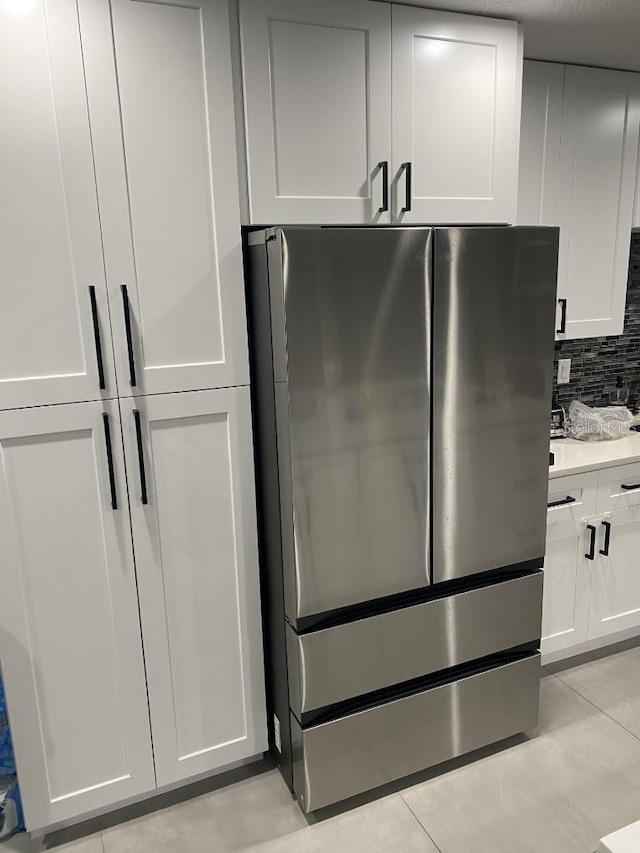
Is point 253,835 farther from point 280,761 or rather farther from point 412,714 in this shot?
point 412,714

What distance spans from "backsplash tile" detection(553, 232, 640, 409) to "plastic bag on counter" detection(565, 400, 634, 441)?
0.16m

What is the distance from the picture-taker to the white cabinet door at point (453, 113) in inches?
72.8

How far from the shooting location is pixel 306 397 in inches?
66.4

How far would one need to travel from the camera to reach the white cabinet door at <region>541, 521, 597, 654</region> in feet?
7.92

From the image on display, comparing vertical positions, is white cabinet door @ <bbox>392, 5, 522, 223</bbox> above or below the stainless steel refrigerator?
above

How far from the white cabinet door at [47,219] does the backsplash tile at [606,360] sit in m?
2.11

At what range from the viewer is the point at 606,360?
10.1ft

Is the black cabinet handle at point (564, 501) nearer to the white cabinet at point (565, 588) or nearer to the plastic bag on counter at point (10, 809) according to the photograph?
the white cabinet at point (565, 588)

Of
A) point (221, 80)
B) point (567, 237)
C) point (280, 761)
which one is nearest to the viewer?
point (221, 80)

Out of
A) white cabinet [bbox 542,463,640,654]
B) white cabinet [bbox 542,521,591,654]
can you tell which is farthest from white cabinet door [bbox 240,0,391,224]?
white cabinet [bbox 542,521,591,654]

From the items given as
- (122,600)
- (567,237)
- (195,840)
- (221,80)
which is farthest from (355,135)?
(195,840)

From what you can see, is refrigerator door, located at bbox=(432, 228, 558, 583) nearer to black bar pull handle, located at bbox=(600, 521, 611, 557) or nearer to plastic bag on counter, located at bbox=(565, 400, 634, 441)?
black bar pull handle, located at bbox=(600, 521, 611, 557)

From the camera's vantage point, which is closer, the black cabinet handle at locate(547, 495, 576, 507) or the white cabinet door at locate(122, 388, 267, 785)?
the white cabinet door at locate(122, 388, 267, 785)

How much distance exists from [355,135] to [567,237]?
1131 millimetres
